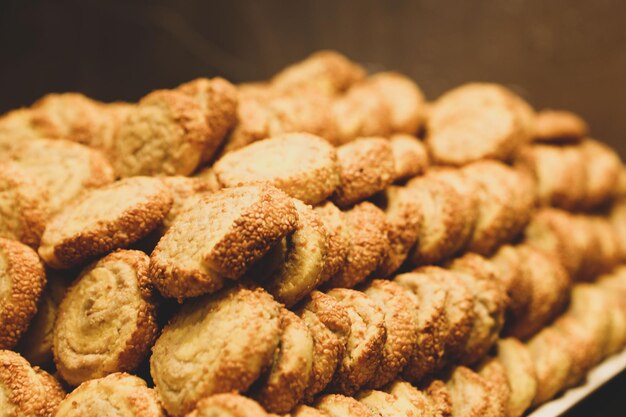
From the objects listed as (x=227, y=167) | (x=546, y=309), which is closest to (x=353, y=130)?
(x=227, y=167)

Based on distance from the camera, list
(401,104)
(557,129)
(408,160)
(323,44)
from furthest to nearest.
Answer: (323,44), (557,129), (401,104), (408,160)

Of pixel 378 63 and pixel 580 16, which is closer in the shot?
pixel 580 16

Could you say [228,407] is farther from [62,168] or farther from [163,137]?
[62,168]

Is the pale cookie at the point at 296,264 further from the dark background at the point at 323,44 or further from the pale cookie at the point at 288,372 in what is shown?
the dark background at the point at 323,44

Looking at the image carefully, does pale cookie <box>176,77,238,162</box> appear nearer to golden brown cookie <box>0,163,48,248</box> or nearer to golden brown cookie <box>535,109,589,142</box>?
golden brown cookie <box>0,163,48,248</box>

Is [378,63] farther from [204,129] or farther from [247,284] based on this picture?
[247,284]

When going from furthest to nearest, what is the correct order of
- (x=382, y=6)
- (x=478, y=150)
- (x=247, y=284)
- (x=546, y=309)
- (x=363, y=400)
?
(x=382, y=6) → (x=478, y=150) → (x=546, y=309) → (x=363, y=400) → (x=247, y=284)

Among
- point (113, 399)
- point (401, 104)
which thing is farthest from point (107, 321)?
point (401, 104)
